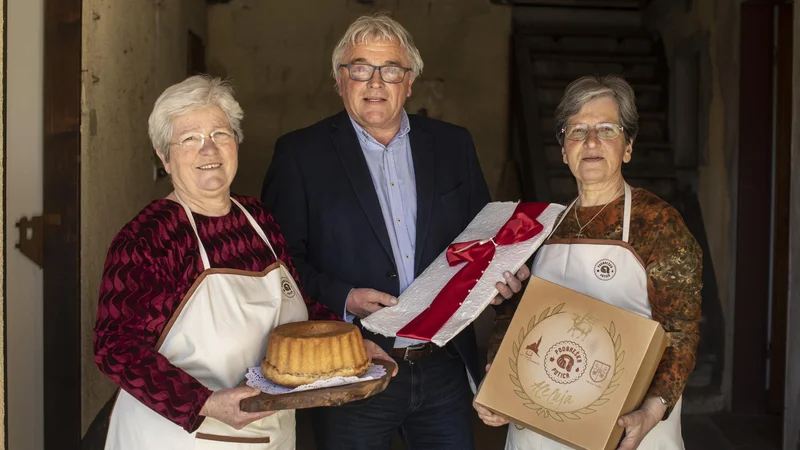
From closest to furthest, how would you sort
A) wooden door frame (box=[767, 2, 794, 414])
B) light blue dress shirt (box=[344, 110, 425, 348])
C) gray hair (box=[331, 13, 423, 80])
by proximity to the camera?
1. gray hair (box=[331, 13, 423, 80])
2. light blue dress shirt (box=[344, 110, 425, 348])
3. wooden door frame (box=[767, 2, 794, 414])

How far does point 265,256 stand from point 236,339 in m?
0.25

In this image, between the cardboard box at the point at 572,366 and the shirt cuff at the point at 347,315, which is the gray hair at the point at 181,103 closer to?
the shirt cuff at the point at 347,315

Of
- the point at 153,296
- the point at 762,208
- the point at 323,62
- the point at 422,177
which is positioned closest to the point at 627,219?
the point at 422,177

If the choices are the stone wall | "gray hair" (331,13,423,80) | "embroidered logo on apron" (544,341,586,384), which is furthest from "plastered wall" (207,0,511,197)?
"embroidered logo on apron" (544,341,586,384)

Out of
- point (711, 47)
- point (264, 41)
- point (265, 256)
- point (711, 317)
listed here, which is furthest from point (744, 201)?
point (264, 41)

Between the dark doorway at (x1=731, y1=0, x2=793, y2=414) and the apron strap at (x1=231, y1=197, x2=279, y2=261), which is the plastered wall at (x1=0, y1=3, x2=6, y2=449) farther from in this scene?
the dark doorway at (x1=731, y1=0, x2=793, y2=414)

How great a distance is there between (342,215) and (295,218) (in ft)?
0.47

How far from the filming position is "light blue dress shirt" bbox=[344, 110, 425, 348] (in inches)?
91.1

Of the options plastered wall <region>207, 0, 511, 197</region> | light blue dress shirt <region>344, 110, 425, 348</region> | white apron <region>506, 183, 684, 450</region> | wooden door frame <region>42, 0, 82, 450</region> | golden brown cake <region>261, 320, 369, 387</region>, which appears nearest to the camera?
golden brown cake <region>261, 320, 369, 387</region>

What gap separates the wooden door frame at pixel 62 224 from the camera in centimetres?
249

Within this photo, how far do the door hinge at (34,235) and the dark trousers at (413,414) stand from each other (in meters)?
1.04

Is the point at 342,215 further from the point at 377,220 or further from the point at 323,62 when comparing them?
the point at 323,62

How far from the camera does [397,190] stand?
7.67 ft

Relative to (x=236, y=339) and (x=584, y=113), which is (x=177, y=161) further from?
(x=584, y=113)
